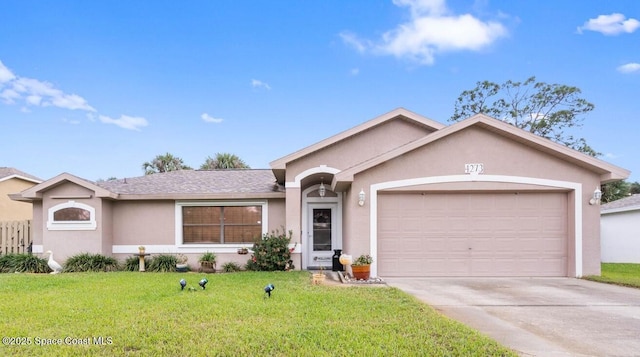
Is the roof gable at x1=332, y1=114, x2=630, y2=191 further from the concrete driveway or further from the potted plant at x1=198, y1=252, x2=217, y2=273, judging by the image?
the potted plant at x1=198, y1=252, x2=217, y2=273

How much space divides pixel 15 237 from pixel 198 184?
6538mm

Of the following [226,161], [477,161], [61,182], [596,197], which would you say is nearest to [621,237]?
[596,197]

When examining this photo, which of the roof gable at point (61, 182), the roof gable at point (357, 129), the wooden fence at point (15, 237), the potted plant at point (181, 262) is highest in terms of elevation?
the roof gable at point (357, 129)

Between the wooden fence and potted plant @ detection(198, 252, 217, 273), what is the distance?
6487 mm

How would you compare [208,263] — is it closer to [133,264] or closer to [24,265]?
[133,264]

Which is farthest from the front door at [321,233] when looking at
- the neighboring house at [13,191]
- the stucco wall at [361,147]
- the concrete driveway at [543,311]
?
the neighboring house at [13,191]

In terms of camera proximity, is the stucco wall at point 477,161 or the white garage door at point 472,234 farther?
the white garage door at point 472,234

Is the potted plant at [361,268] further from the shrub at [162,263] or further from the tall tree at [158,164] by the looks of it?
the tall tree at [158,164]

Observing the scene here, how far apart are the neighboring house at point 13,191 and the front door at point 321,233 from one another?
16.2 meters

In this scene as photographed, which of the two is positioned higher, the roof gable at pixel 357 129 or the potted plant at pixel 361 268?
the roof gable at pixel 357 129

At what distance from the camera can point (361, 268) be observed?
9.80 meters

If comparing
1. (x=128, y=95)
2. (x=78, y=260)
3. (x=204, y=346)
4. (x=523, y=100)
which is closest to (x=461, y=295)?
(x=204, y=346)

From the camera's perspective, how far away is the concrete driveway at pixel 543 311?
16.2 ft

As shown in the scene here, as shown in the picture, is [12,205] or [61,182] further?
[12,205]
